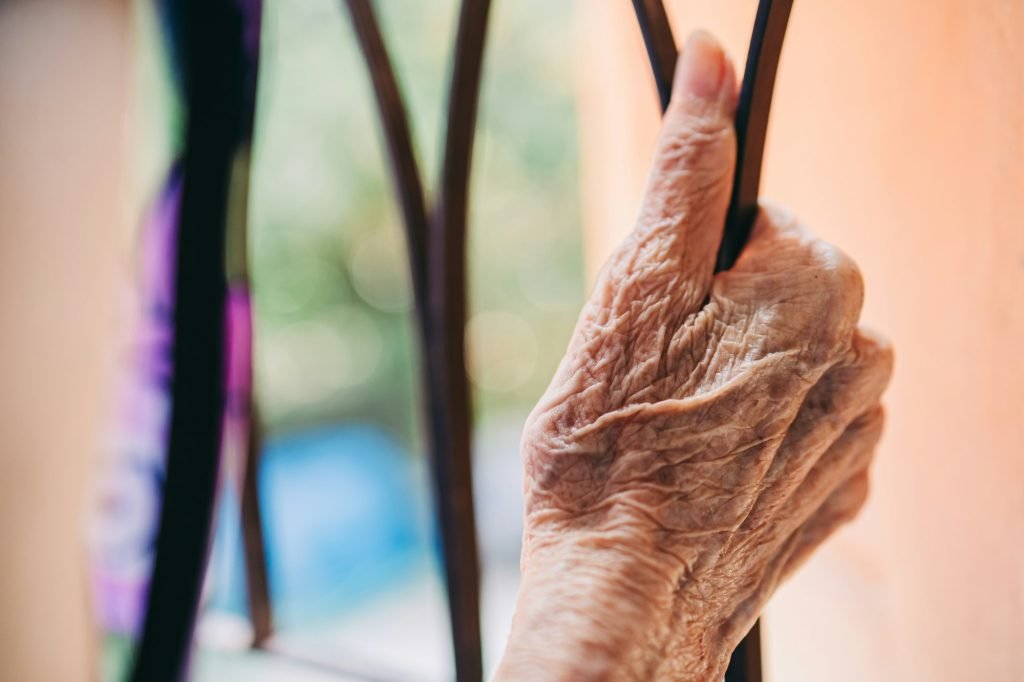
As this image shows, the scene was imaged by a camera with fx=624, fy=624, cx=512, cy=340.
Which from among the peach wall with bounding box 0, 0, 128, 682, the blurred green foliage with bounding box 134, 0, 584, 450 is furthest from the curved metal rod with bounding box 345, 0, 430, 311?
the blurred green foliage with bounding box 134, 0, 584, 450

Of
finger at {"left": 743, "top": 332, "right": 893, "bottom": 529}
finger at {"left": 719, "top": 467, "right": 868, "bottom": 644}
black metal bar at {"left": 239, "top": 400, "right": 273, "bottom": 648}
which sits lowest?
black metal bar at {"left": 239, "top": 400, "right": 273, "bottom": 648}

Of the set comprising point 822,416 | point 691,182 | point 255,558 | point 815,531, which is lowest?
point 255,558

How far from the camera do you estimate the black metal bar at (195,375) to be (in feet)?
2.26

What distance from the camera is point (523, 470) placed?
0.44 metres

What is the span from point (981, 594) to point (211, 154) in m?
0.91

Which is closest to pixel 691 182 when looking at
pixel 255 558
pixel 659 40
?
pixel 659 40

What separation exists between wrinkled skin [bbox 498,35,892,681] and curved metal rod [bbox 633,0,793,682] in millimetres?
12

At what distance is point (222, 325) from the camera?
0.71 meters

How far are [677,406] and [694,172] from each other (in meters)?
0.16

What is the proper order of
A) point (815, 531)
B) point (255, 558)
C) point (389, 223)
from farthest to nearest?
point (389, 223) < point (255, 558) < point (815, 531)

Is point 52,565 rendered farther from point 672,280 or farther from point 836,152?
point 836,152

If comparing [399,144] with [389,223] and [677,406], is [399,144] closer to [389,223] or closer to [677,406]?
A: [677,406]

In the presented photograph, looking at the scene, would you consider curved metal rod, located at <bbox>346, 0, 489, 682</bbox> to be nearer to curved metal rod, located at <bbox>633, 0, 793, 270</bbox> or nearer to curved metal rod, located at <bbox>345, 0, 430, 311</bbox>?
curved metal rod, located at <bbox>345, 0, 430, 311</bbox>

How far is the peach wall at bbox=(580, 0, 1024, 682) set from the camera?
0.53 m
